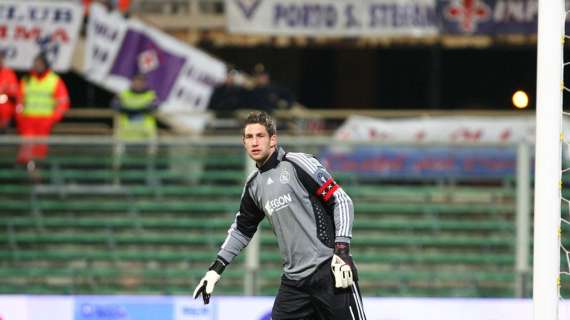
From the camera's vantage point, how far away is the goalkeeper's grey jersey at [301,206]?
6.57m

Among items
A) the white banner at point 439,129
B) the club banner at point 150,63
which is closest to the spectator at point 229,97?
the club banner at point 150,63

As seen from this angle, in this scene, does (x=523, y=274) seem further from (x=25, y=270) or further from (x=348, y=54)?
(x=348, y=54)

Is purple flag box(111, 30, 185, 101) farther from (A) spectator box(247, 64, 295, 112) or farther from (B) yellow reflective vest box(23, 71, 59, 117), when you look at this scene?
(A) spectator box(247, 64, 295, 112)

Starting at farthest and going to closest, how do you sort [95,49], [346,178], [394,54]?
1. [394,54]
2. [95,49]
3. [346,178]

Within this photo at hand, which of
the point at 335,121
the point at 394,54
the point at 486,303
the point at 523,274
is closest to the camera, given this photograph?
the point at 486,303

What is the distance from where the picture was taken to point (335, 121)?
682 inches

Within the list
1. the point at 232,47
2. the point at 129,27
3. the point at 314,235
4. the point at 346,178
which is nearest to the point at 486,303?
the point at 346,178

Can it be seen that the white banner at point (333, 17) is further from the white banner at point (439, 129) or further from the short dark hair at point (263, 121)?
the short dark hair at point (263, 121)

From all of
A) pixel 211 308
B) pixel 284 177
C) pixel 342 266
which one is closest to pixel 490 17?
pixel 211 308

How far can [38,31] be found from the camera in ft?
50.6

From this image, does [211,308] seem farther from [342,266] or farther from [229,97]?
[229,97]

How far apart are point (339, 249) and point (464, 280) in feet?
17.4

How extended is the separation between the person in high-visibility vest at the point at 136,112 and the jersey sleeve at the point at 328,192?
737 cm

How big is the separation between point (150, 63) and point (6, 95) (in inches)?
98.6
